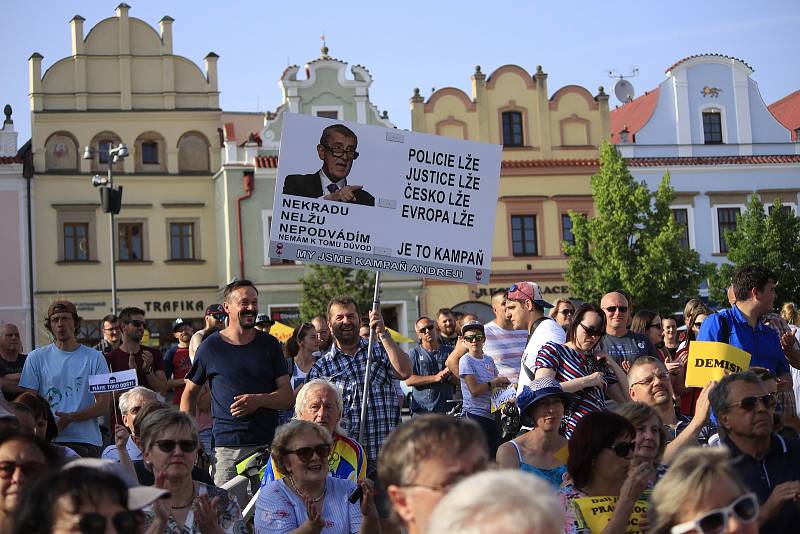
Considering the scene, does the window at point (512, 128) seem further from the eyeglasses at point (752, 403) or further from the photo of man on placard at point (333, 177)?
the eyeglasses at point (752, 403)

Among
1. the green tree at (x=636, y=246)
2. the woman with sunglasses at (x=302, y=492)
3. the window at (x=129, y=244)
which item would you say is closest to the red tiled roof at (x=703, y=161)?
the green tree at (x=636, y=246)

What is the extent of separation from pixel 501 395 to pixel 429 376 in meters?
3.00

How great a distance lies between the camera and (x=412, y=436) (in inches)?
153

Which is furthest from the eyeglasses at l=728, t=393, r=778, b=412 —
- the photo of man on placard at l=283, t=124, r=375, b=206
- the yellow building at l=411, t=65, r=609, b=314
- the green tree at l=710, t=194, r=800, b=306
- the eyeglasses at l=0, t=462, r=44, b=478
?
the yellow building at l=411, t=65, r=609, b=314

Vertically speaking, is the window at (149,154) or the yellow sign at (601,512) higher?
the window at (149,154)

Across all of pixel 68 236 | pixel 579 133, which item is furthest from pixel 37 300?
pixel 579 133

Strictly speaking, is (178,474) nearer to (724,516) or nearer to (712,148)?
(724,516)

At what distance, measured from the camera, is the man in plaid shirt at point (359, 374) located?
9.24 metres

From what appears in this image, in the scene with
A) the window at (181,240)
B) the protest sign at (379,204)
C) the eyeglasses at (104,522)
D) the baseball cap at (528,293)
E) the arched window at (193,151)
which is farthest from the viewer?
the arched window at (193,151)

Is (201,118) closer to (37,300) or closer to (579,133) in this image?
(37,300)

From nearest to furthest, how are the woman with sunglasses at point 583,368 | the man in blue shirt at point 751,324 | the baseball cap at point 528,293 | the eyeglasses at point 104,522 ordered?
the eyeglasses at point 104,522 → the woman with sunglasses at point 583,368 → the man in blue shirt at point 751,324 → the baseball cap at point 528,293

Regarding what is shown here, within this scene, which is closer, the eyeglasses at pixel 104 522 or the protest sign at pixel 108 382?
the eyeglasses at pixel 104 522

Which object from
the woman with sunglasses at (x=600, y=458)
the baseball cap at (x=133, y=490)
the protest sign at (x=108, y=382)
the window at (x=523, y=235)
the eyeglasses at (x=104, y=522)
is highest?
the window at (x=523, y=235)

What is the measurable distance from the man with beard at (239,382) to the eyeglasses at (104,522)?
5256 mm
